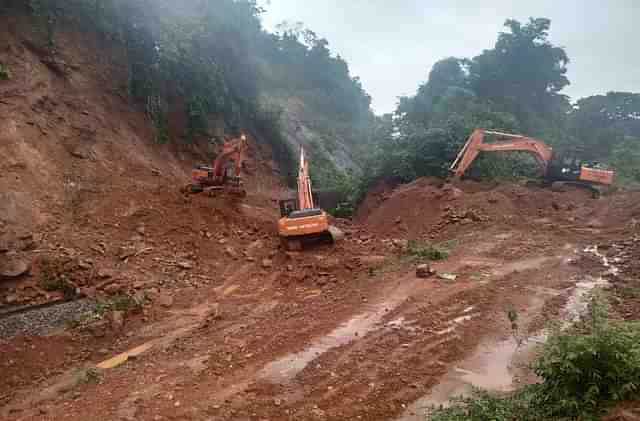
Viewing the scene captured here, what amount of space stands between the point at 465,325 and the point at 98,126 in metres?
10.2

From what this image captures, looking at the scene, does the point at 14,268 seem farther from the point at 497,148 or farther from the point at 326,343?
the point at 497,148

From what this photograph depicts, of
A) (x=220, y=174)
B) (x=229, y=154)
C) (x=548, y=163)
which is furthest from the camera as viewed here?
(x=548, y=163)

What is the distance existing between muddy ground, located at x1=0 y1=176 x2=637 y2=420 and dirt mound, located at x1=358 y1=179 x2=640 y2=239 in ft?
0.37

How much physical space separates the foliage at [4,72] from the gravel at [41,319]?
6.24 m

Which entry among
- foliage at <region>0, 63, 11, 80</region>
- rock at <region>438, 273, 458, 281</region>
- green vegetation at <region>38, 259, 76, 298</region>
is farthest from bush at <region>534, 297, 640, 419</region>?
foliage at <region>0, 63, 11, 80</region>

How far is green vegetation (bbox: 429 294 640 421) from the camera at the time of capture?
8.47 feet

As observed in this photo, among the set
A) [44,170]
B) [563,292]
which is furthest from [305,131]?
[563,292]

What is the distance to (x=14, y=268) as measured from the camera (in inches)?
227

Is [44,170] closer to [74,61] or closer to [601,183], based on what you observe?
[74,61]

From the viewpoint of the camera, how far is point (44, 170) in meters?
8.26

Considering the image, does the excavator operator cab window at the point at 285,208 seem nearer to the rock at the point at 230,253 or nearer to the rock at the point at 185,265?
the rock at the point at 230,253

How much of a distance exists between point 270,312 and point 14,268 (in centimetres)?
363

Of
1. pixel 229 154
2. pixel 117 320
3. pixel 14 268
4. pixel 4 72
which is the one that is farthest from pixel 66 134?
pixel 117 320

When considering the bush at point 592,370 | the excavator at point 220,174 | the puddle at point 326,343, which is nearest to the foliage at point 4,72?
the excavator at point 220,174
